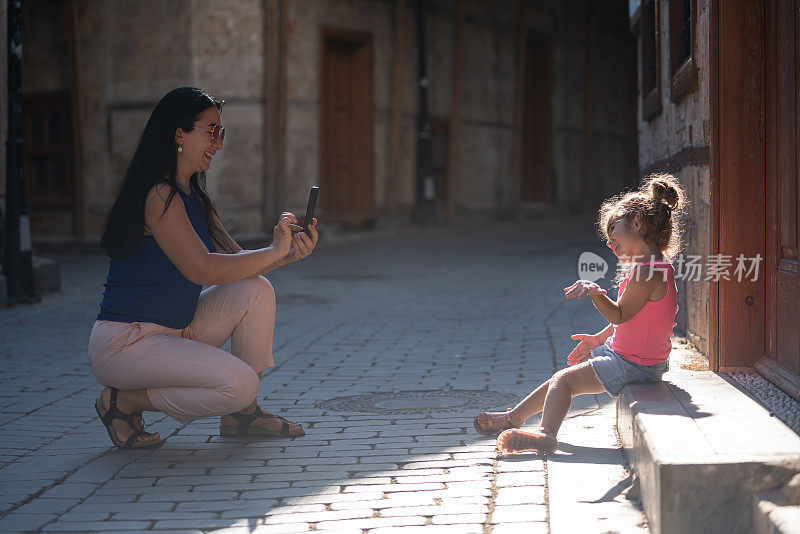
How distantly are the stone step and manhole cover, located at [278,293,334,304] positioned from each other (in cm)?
701

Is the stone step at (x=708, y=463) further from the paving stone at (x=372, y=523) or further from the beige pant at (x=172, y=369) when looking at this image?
the beige pant at (x=172, y=369)

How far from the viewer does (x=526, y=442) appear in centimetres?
427

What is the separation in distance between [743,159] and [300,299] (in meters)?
6.47

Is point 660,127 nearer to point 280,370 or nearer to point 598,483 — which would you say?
point 280,370

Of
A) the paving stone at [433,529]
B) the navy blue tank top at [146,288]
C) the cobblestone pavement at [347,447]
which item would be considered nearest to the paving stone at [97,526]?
the cobblestone pavement at [347,447]

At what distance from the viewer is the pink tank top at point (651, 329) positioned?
4.23 m

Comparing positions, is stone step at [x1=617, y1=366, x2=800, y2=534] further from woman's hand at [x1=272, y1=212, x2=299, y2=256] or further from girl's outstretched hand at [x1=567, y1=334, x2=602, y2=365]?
woman's hand at [x1=272, y1=212, x2=299, y2=256]

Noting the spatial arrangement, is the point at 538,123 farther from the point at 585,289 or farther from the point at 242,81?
the point at 585,289

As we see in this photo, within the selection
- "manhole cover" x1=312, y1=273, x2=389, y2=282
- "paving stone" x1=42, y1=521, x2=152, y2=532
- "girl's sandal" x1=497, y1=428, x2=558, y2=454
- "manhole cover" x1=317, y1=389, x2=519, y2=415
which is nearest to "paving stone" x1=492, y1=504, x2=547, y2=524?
"girl's sandal" x1=497, y1=428, x2=558, y2=454

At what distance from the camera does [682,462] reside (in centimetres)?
309

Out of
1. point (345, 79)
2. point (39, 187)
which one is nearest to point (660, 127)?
point (345, 79)

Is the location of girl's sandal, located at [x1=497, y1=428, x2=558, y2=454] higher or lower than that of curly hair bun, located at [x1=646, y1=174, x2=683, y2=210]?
lower

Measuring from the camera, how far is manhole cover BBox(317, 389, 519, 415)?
17.4ft

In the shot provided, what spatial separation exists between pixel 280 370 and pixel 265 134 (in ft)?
34.6
